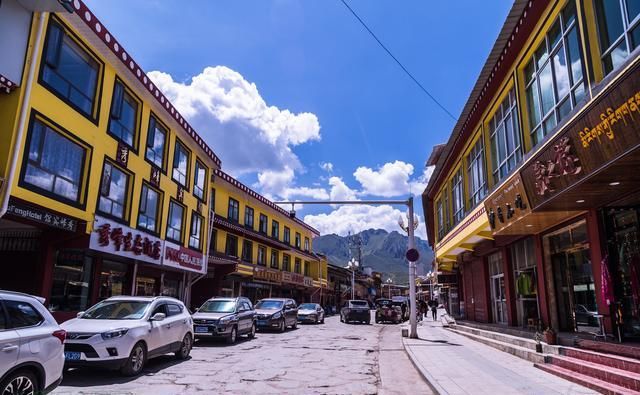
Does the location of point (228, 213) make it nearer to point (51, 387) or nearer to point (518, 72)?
point (518, 72)

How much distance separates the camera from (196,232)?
24.3 m

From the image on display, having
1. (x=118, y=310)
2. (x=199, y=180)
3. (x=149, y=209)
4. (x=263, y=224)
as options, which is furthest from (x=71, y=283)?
(x=263, y=224)

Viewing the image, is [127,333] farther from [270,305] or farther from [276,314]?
[270,305]

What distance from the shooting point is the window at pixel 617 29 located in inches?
290

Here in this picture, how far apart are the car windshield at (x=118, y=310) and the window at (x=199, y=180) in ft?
44.1

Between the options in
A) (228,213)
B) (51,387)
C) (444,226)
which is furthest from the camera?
(228,213)

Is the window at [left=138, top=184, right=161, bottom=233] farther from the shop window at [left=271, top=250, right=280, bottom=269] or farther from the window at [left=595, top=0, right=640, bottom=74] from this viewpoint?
the shop window at [left=271, top=250, right=280, bottom=269]

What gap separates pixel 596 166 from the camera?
7598mm

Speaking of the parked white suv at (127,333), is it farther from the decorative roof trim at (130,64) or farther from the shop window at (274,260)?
the shop window at (274,260)

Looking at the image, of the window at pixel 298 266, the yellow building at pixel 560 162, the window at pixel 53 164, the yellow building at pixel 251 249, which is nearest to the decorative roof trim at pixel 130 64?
the window at pixel 53 164

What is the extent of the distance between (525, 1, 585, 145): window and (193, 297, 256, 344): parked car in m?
11.5

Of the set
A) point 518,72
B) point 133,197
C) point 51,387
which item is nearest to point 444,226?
point 518,72

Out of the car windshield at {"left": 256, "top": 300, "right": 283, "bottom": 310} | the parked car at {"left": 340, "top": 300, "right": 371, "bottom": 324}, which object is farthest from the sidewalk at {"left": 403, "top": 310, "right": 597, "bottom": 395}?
the parked car at {"left": 340, "top": 300, "right": 371, "bottom": 324}

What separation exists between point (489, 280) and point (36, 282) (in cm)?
1674
